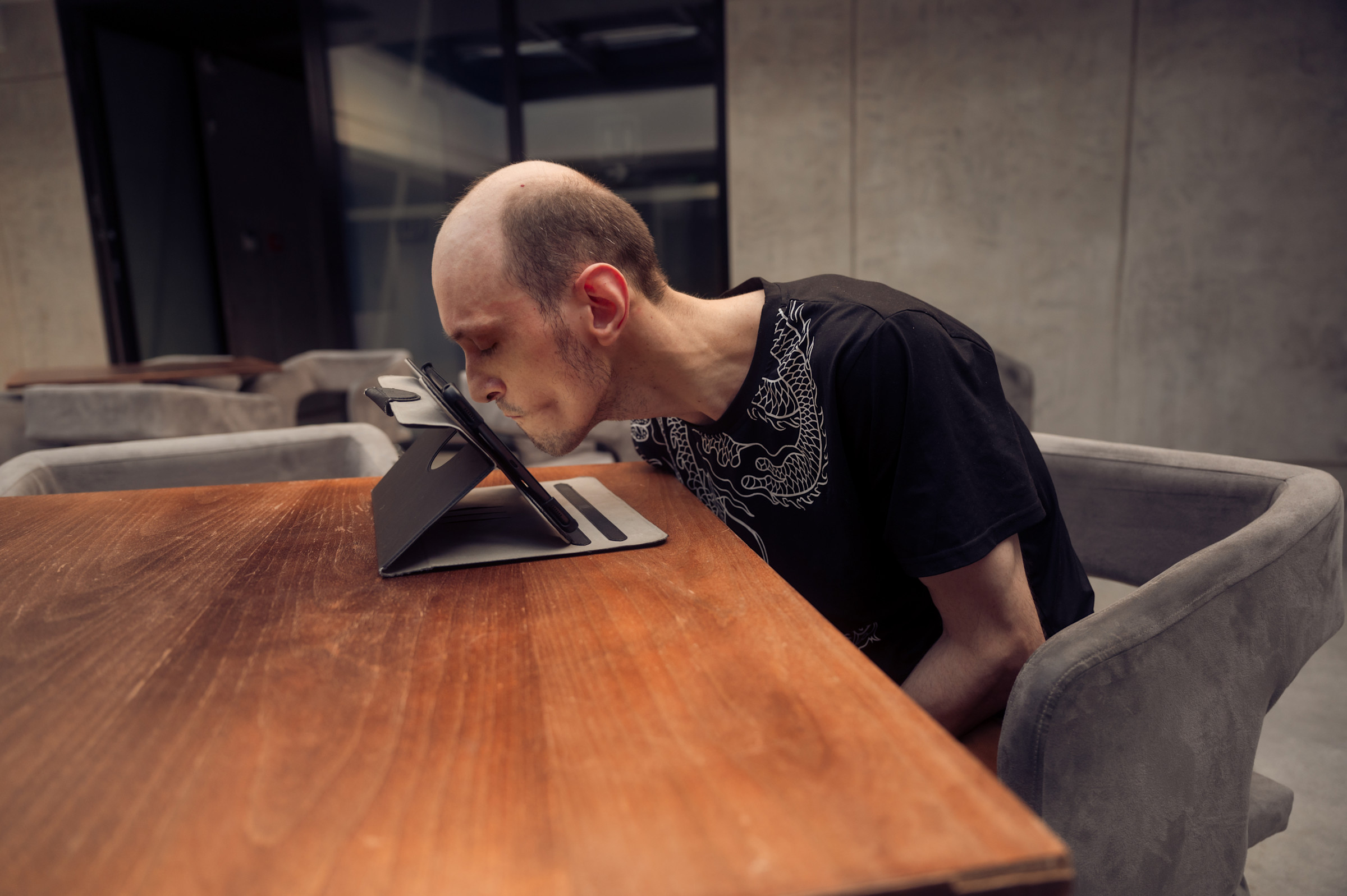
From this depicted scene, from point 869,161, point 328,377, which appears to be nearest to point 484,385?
point 328,377

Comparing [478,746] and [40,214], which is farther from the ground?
[40,214]

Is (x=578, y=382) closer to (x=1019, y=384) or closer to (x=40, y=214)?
(x=1019, y=384)

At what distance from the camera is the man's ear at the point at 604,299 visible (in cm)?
85

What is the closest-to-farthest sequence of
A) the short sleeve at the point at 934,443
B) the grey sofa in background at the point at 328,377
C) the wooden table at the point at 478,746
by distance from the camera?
the wooden table at the point at 478,746, the short sleeve at the point at 934,443, the grey sofa in background at the point at 328,377

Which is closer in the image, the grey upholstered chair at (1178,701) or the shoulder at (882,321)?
the grey upholstered chair at (1178,701)

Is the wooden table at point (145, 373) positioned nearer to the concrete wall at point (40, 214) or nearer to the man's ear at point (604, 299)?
the concrete wall at point (40, 214)

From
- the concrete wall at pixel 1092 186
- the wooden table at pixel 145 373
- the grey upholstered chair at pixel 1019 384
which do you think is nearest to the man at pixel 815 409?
the grey upholstered chair at pixel 1019 384

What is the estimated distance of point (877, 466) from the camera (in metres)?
0.88

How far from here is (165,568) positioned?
29.2 inches

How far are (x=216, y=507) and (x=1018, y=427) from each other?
1.00 metres

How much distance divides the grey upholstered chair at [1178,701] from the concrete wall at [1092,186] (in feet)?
11.7

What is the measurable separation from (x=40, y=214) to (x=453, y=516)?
19.7 ft

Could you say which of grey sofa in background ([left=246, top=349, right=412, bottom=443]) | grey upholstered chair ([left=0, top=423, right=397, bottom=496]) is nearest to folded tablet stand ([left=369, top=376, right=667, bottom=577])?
grey upholstered chair ([left=0, top=423, right=397, bottom=496])

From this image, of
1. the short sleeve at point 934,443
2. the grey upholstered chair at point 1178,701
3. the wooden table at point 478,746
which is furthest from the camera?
the short sleeve at point 934,443
